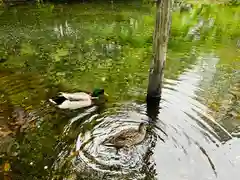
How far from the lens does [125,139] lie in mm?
5531

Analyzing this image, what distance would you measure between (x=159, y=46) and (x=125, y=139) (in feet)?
6.64

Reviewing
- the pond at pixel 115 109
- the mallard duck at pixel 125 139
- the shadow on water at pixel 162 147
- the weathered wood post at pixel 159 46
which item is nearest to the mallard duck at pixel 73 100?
the pond at pixel 115 109

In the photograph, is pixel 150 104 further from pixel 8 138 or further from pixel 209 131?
pixel 8 138

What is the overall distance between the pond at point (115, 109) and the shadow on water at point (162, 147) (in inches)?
0.7

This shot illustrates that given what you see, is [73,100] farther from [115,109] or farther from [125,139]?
[125,139]

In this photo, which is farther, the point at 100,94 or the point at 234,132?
the point at 100,94

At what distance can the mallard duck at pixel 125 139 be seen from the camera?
216 inches

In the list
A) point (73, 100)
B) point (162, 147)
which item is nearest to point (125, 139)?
point (162, 147)

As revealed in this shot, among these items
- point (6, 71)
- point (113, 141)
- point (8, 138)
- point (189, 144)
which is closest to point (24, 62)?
point (6, 71)

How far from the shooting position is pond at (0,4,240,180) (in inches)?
202

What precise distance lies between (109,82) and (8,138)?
3.32 m

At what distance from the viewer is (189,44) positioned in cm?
1183

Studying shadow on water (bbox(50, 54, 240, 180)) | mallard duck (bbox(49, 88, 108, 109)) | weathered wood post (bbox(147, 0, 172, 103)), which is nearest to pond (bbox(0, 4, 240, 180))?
shadow on water (bbox(50, 54, 240, 180))

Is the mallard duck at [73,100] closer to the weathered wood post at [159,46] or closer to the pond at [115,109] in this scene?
the pond at [115,109]
